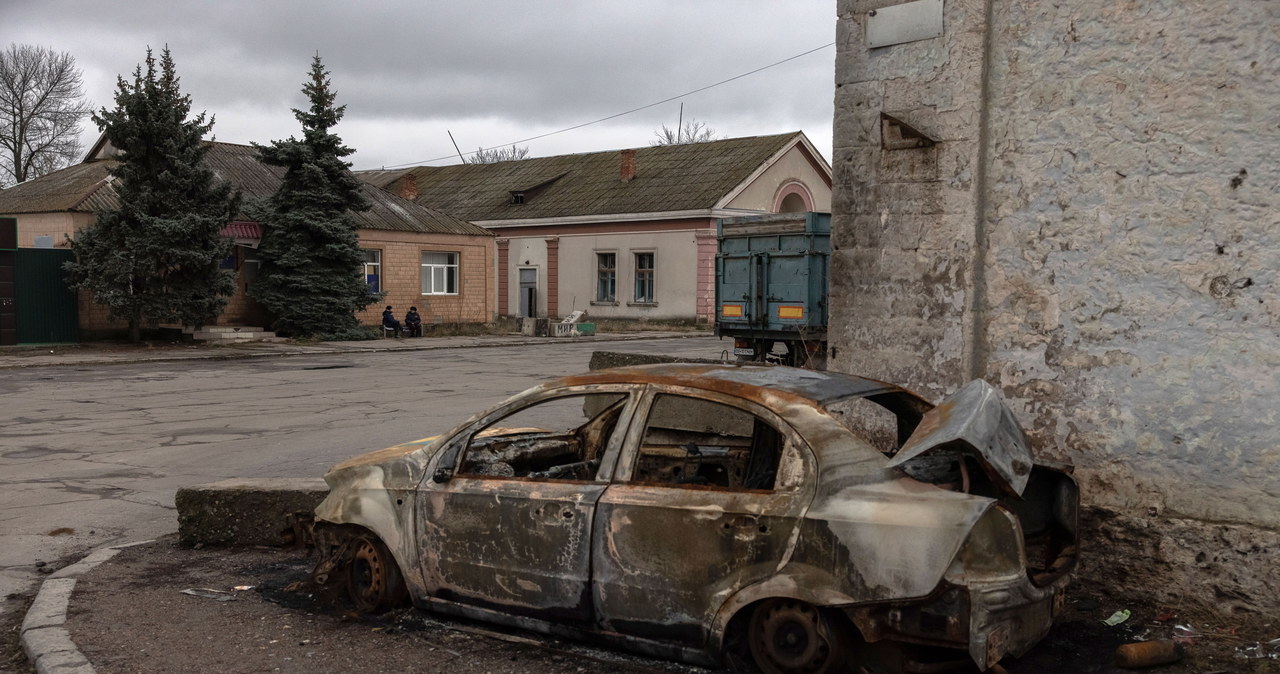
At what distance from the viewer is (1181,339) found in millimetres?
5609

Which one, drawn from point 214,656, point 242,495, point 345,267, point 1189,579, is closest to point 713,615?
point 214,656

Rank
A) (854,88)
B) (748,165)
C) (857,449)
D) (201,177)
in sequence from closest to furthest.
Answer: (857,449), (854,88), (201,177), (748,165)

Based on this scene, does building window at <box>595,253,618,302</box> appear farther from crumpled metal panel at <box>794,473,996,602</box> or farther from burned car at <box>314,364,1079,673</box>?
crumpled metal panel at <box>794,473,996,602</box>

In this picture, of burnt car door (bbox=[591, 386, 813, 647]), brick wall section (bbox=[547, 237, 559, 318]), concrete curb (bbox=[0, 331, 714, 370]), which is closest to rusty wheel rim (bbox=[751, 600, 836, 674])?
burnt car door (bbox=[591, 386, 813, 647])

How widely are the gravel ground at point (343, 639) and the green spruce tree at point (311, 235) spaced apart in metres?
22.8

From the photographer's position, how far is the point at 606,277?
135 ft

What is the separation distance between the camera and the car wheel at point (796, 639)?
4191mm

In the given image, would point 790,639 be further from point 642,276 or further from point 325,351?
point 642,276

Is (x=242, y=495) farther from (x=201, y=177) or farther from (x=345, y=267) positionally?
(x=345, y=267)

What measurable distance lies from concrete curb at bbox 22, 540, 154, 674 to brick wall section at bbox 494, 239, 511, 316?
38.1 metres

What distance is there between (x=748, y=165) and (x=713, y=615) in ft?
116

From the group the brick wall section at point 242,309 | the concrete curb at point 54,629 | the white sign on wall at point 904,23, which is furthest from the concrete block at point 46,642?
the brick wall section at point 242,309

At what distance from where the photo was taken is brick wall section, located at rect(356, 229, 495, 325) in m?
32.5

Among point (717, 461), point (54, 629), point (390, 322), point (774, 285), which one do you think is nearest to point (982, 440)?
point (717, 461)
